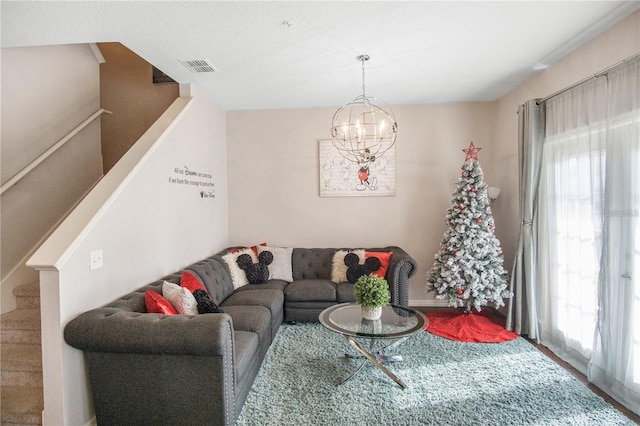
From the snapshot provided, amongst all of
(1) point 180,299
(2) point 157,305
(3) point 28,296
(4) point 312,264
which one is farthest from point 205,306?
(4) point 312,264

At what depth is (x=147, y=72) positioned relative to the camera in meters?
4.28

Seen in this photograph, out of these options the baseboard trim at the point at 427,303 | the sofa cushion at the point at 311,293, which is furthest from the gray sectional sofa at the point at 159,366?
the baseboard trim at the point at 427,303

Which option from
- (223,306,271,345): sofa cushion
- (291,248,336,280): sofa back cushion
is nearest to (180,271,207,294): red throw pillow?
(223,306,271,345): sofa cushion

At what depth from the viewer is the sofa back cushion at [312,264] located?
4.37m

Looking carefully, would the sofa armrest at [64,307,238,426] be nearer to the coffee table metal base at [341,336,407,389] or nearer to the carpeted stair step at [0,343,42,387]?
the carpeted stair step at [0,343,42,387]

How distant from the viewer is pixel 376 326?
2.63 metres

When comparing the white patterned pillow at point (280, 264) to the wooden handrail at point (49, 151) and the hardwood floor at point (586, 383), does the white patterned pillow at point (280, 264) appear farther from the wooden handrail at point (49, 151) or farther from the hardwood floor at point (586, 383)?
the hardwood floor at point (586, 383)

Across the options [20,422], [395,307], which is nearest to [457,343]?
[395,307]

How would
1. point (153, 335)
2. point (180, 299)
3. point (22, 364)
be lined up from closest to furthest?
point (153, 335), point (22, 364), point (180, 299)

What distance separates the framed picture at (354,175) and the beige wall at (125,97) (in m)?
2.27

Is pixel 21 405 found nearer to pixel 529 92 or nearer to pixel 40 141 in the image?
pixel 40 141

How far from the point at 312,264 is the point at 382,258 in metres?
0.95

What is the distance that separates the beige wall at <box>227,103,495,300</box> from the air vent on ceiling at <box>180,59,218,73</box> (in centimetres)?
156

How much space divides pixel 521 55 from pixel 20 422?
4.94 metres
